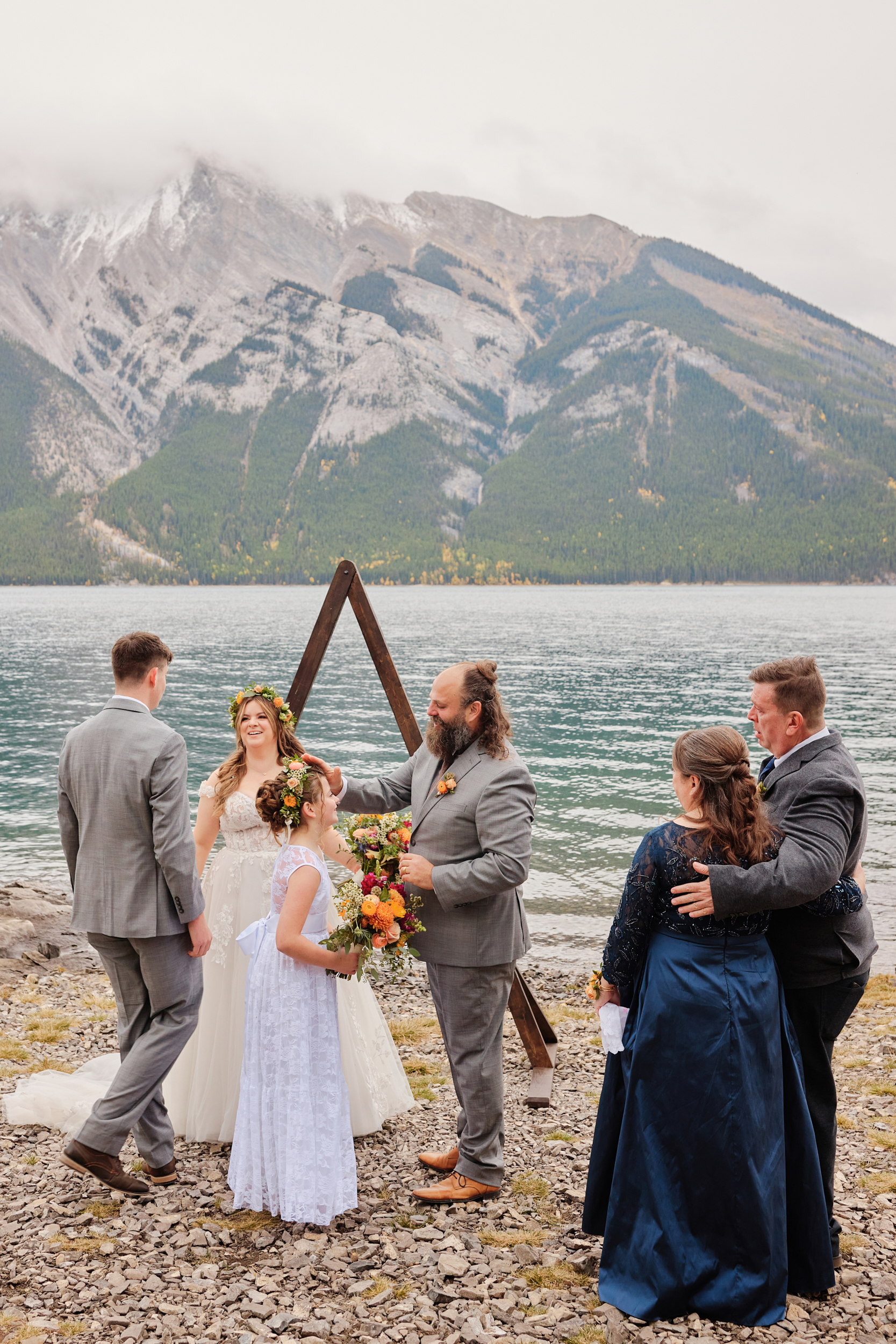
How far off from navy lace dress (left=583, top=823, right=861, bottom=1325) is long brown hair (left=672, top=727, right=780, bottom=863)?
101 millimetres

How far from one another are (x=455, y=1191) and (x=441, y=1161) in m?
0.36

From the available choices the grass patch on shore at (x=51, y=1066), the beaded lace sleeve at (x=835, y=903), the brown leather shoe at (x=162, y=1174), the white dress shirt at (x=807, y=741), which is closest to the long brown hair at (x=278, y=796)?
the brown leather shoe at (x=162, y=1174)

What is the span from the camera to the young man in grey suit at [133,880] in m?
4.73

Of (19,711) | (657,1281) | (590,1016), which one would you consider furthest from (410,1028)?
(19,711)

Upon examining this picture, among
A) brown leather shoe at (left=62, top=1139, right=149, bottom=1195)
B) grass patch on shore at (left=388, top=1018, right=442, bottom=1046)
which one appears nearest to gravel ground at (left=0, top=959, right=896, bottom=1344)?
brown leather shoe at (left=62, top=1139, right=149, bottom=1195)

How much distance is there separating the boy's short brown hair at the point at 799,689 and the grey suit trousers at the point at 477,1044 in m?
1.96

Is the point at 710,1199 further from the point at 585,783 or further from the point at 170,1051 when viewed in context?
the point at 585,783

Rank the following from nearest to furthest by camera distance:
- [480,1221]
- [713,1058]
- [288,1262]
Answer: [713,1058] < [288,1262] < [480,1221]

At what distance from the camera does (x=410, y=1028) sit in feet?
28.4

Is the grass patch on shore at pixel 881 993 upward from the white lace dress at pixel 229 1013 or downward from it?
downward

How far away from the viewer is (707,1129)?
152 inches

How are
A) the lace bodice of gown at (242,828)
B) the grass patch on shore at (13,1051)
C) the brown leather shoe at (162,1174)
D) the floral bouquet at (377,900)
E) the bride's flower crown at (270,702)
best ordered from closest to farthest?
the floral bouquet at (377,900)
the brown leather shoe at (162,1174)
the lace bodice of gown at (242,828)
the bride's flower crown at (270,702)
the grass patch on shore at (13,1051)

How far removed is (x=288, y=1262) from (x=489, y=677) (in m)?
2.92

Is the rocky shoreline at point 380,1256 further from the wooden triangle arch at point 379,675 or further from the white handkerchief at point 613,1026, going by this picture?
the white handkerchief at point 613,1026
